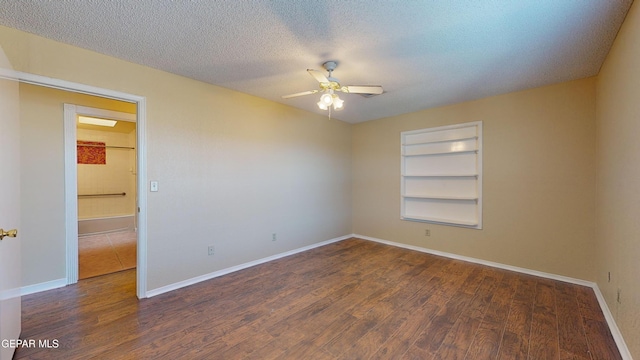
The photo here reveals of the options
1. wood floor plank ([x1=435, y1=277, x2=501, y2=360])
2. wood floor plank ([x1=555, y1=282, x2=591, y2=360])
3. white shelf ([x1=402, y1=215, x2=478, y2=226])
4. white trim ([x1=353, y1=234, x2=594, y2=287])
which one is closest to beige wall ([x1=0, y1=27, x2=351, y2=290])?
white trim ([x1=353, y1=234, x2=594, y2=287])

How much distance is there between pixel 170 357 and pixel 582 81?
497cm

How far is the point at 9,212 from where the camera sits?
162 centimetres

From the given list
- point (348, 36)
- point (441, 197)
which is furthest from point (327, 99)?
point (441, 197)

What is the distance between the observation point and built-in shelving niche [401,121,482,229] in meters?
3.78

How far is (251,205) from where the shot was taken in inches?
142

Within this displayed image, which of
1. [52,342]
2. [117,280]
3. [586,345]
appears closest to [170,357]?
[52,342]

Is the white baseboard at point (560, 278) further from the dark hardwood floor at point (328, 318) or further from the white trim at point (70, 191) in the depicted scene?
the white trim at point (70, 191)

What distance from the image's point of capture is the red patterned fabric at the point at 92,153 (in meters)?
5.96

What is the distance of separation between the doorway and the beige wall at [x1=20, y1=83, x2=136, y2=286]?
180 centimetres

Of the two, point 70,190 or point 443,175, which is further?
point 443,175

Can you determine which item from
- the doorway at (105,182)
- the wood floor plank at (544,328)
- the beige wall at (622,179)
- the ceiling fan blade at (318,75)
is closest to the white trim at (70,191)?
the doorway at (105,182)

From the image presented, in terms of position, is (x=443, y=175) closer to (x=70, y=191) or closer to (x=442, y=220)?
(x=442, y=220)

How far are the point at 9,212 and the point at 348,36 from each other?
8.97 ft

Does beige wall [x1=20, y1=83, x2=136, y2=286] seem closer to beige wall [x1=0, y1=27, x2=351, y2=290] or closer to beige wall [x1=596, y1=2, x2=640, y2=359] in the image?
beige wall [x1=0, y1=27, x2=351, y2=290]
